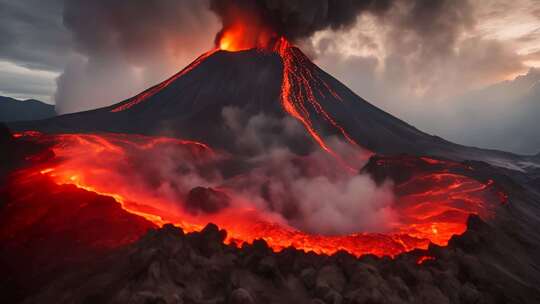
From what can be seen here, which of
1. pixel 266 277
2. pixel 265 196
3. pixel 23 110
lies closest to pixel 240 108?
pixel 265 196

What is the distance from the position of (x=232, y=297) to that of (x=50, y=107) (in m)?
202

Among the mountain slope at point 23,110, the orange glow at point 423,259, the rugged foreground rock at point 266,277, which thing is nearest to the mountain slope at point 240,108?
the rugged foreground rock at point 266,277

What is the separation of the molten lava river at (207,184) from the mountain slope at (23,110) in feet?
495

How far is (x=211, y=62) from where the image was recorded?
4456 cm

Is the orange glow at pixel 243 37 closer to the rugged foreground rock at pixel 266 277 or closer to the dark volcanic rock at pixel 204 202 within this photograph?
the dark volcanic rock at pixel 204 202

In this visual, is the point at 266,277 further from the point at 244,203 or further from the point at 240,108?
the point at 240,108

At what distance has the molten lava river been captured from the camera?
614 inches

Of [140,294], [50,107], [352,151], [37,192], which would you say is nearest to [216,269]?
[140,294]

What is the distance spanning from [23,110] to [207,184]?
568 ft

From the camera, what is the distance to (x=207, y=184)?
86.1 feet

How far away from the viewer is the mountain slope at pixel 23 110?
15288 centimetres

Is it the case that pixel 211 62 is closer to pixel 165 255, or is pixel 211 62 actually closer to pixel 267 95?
pixel 267 95

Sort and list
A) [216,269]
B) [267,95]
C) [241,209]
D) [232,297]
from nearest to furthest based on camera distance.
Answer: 1. [232,297]
2. [216,269]
3. [241,209]
4. [267,95]

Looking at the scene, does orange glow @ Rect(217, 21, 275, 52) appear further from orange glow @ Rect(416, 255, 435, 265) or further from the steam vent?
orange glow @ Rect(416, 255, 435, 265)
